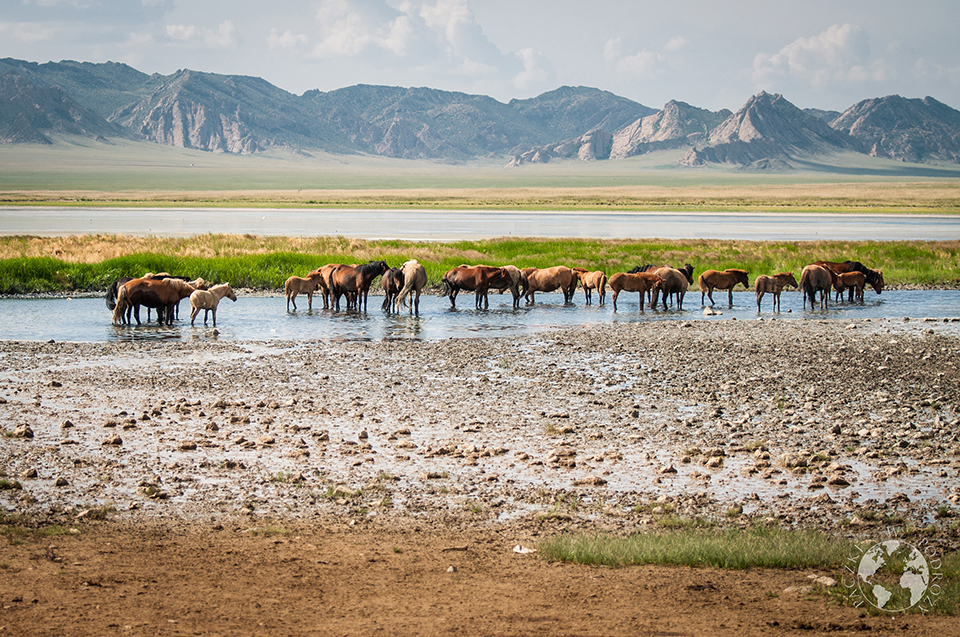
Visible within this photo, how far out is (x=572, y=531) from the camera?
7.89 metres

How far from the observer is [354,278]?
1041 inches

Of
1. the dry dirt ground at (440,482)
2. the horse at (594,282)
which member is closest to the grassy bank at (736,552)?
the dry dirt ground at (440,482)

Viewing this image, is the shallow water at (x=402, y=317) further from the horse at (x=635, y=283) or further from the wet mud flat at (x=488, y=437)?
the wet mud flat at (x=488, y=437)

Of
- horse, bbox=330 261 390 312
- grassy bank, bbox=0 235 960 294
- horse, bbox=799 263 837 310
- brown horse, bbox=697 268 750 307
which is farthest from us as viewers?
grassy bank, bbox=0 235 960 294

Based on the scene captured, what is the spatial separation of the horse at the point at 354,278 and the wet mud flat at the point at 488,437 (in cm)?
831

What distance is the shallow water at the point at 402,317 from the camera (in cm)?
2122

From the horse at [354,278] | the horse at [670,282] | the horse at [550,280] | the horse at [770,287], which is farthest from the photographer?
the horse at [550,280]

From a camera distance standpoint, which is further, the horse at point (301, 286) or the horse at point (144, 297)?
the horse at point (301, 286)

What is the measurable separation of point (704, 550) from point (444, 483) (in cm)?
298

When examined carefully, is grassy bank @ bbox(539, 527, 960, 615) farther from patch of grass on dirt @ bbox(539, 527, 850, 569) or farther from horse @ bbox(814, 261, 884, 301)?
horse @ bbox(814, 261, 884, 301)

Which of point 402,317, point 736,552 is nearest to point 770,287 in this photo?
point 402,317

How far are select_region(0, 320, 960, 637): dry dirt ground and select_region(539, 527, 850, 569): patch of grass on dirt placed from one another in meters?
0.15

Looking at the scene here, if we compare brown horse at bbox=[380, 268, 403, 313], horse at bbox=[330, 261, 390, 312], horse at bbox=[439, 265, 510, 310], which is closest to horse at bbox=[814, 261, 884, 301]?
horse at bbox=[439, 265, 510, 310]

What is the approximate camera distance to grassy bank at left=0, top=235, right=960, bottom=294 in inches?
1259
